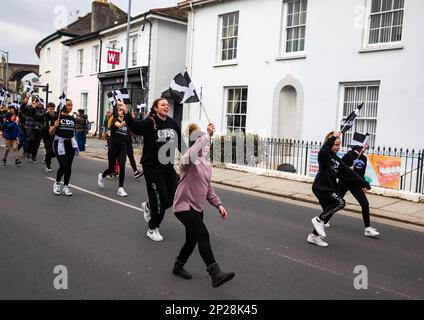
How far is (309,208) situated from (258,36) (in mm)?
9484

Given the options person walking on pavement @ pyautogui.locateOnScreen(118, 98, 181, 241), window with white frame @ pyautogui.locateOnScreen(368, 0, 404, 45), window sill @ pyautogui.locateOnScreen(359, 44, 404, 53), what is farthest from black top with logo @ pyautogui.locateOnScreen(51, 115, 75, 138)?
window with white frame @ pyautogui.locateOnScreen(368, 0, 404, 45)

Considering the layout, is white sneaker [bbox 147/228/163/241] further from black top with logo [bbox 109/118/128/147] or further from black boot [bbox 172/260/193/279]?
black top with logo [bbox 109/118/128/147]

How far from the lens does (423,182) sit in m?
11.7

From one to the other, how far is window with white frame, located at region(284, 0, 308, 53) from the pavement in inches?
202

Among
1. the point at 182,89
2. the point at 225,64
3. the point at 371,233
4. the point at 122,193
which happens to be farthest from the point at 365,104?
the point at 182,89

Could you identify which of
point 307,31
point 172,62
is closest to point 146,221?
point 307,31

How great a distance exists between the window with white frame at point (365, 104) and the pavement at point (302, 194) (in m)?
3.04

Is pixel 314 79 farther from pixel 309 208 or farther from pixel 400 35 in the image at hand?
pixel 309 208

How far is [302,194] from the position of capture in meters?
10.9

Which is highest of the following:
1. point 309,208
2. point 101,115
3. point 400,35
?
Result: point 400,35

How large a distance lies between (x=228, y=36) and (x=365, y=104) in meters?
7.04

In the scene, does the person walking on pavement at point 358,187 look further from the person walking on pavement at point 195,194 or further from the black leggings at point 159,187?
the person walking on pavement at point 195,194

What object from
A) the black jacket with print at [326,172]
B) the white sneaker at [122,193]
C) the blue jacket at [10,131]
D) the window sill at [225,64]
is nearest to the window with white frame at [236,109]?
the window sill at [225,64]

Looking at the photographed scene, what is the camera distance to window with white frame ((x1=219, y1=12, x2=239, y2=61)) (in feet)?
60.0
